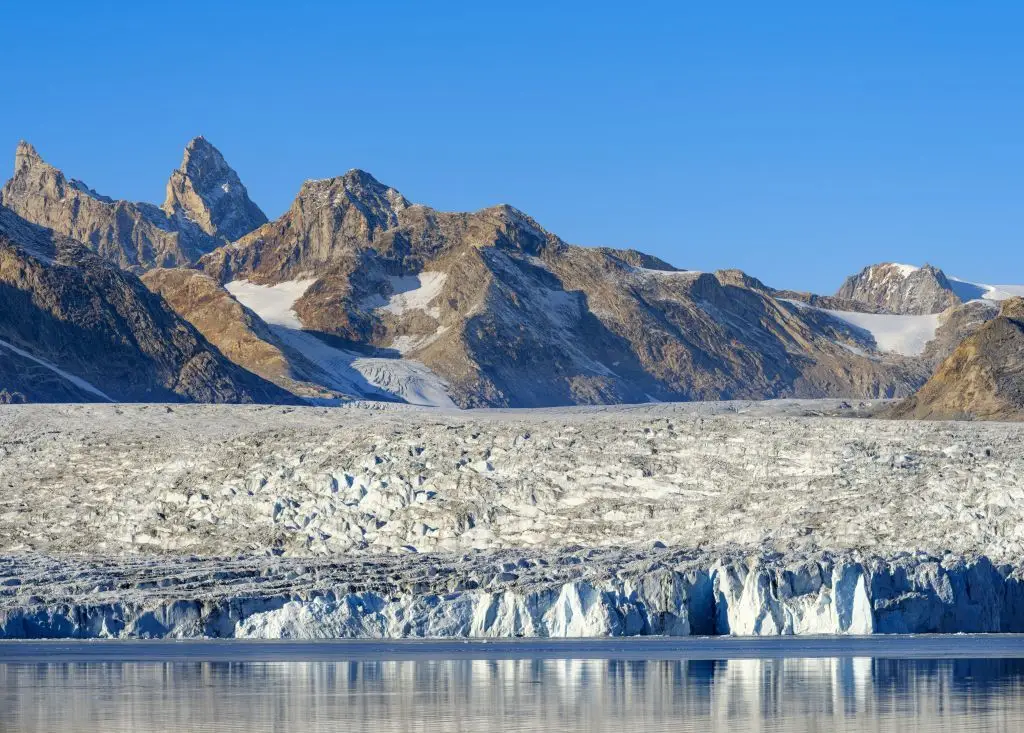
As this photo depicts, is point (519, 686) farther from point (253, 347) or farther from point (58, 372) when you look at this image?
point (253, 347)

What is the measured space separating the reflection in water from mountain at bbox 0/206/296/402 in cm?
12053

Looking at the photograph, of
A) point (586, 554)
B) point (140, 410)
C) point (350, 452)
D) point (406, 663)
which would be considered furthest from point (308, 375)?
point (406, 663)

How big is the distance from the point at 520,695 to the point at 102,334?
Result: 141631 mm

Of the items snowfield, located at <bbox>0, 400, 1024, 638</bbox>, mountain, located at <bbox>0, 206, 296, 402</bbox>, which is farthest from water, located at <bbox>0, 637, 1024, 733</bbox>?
mountain, located at <bbox>0, 206, 296, 402</bbox>

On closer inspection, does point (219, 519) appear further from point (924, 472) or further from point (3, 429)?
point (924, 472)

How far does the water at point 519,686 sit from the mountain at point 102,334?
11700cm

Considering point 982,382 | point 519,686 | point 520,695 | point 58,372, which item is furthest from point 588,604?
point 58,372

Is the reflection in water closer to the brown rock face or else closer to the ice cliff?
the ice cliff

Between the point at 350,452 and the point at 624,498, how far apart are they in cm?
961

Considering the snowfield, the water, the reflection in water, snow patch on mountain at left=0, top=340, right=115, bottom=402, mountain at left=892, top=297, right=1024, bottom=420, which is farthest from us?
snow patch on mountain at left=0, top=340, right=115, bottom=402

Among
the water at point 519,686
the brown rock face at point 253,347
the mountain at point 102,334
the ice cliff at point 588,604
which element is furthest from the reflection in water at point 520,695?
the brown rock face at point 253,347

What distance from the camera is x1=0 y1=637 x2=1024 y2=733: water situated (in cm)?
2577

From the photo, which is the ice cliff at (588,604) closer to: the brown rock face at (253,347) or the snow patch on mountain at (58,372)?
the snow patch on mountain at (58,372)

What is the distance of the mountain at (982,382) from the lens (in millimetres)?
96688
